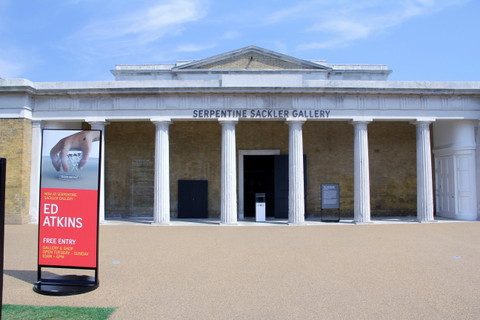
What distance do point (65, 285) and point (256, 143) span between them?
53.0 feet

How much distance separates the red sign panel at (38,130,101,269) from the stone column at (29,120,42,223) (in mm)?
12142

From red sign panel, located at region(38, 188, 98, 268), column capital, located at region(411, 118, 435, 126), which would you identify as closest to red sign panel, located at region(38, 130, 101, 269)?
red sign panel, located at region(38, 188, 98, 268)

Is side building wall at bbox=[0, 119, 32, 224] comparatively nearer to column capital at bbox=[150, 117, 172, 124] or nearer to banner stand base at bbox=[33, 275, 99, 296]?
column capital at bbox=[150, 117, 172, 124]

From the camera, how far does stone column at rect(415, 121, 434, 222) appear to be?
63.6 ft

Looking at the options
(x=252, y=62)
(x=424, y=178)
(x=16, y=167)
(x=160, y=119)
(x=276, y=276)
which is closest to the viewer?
(x=276, y=276)

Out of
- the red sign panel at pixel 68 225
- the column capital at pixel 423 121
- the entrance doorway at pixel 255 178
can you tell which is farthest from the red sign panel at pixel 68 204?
the column capital at pixel 423 121

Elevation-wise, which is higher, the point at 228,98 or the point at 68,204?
the point at 228,98

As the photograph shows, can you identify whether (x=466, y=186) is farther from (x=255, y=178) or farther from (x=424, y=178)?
(x=255, y=178)

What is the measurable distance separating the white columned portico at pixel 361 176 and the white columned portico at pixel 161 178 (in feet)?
28.7

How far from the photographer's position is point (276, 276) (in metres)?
8.46

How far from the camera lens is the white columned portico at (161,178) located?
18844 mm

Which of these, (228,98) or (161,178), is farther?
(228,98)

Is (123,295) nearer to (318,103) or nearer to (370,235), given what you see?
(370,235)

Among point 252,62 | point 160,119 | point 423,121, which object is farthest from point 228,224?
point 252,62
